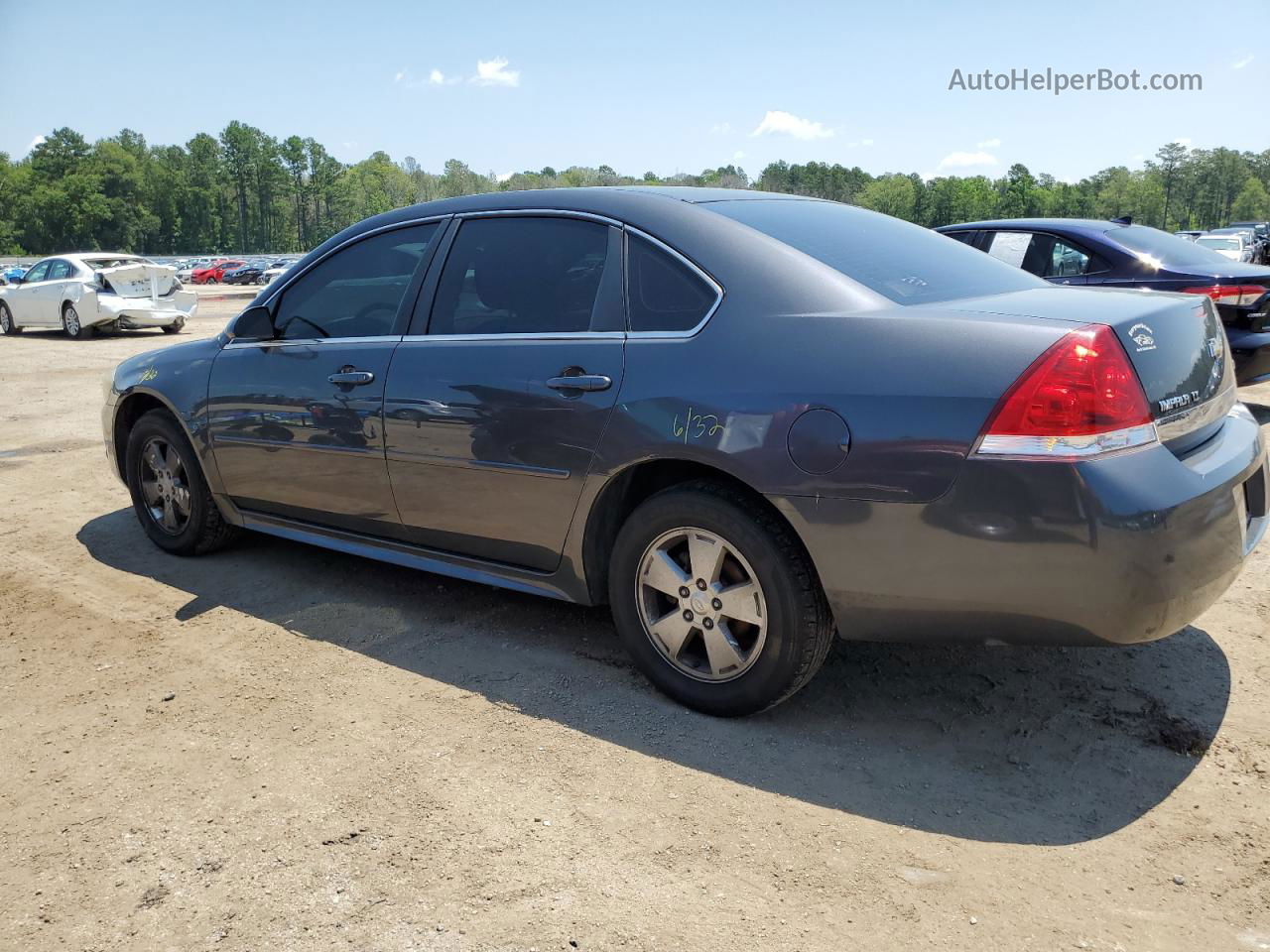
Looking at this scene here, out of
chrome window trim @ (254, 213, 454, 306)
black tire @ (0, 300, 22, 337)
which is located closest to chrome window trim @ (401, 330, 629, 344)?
chrome window trim @ (254, 213, 454, 306)

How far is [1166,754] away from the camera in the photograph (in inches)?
115

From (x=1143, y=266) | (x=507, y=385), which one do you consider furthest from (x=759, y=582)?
(x=1143, y=266)

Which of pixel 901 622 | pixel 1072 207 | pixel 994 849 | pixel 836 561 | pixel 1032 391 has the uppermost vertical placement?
pixel 1072 207

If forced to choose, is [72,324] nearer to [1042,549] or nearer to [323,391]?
[323,391]

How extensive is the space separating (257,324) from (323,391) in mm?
594

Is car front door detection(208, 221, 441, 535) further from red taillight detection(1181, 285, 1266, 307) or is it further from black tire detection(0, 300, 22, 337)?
black tire detection(0, 300, 22, 337)

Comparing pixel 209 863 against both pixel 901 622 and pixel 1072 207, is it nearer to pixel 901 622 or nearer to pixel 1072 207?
pixel 901 622

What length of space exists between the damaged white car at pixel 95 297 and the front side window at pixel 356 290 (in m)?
16.4

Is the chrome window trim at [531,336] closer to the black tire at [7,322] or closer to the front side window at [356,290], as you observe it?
the front side window at [356,290]

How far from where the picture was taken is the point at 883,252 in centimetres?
339

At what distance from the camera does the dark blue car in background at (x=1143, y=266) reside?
7.39 metres

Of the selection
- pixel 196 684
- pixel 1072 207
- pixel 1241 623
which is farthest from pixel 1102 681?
pixel 1072 207

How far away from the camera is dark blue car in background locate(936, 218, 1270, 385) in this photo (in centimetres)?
739

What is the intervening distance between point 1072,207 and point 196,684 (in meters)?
165
